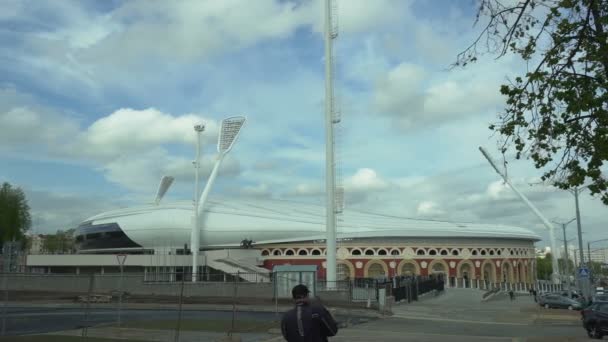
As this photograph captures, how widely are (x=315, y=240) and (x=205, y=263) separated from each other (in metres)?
19.7

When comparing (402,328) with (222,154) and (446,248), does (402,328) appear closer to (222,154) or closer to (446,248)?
(222,154)

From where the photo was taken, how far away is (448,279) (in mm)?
84812

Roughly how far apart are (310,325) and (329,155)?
48013mm

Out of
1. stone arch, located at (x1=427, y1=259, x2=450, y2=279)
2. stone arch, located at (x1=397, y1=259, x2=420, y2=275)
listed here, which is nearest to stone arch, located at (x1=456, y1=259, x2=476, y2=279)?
stone arch, located at (x1=427, y1=259, x2=450, y2=279)

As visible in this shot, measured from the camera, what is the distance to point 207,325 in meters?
21.0

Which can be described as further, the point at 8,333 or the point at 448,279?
the point at 448,279

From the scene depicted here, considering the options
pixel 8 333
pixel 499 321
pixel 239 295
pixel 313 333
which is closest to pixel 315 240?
pixel 239 295

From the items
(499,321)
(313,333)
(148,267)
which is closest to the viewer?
(313,333)

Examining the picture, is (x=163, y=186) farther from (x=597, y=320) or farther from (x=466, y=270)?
(x=597, y=320)

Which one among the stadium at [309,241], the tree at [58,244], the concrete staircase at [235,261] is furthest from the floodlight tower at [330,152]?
the tree at [58,244]

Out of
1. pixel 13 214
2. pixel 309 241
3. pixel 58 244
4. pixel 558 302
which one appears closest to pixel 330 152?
pixel 558 302

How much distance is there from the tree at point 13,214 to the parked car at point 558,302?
242 feet

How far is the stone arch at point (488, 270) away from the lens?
316ft

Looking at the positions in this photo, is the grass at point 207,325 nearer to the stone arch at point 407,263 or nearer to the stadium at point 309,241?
the stadium at point 309,241
